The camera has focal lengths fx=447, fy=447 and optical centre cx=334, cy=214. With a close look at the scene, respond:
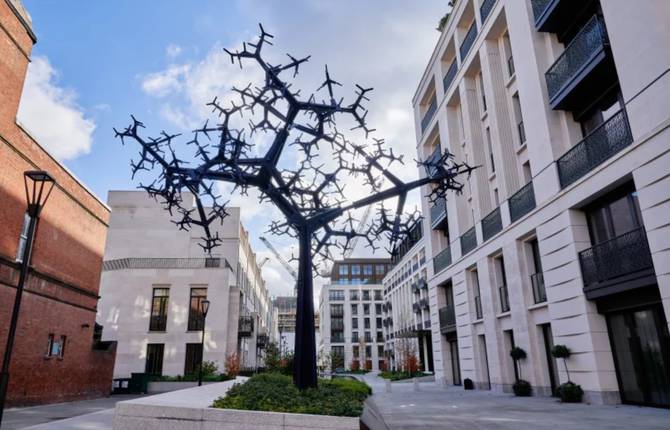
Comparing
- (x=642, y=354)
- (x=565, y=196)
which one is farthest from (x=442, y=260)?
(x=642, y=354)

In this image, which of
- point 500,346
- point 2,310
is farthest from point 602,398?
point 2,310

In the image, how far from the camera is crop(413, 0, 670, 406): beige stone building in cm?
1220

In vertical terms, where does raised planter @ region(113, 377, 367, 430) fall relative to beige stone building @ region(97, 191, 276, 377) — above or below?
below

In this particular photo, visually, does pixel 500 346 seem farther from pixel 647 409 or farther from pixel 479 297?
pixel 647 409

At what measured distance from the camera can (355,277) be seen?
361ft

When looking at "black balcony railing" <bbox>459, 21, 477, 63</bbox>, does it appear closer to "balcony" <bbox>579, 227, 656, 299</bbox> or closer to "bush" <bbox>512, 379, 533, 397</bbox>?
"balcony" <bbox>579, 227, 656, 299</bbox>

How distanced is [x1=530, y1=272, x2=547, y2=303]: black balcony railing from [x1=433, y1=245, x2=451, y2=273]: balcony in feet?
31.3

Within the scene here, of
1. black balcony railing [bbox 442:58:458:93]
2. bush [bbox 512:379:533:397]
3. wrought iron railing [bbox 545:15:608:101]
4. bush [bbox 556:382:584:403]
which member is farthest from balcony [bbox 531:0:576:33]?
bush [bbox 512:379:533:397]

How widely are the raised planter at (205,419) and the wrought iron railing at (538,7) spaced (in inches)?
677

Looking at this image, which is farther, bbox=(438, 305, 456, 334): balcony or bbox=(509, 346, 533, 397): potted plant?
bbox=(438, 305, 456, 334): balcony

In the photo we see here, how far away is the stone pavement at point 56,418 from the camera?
9820 millimetres

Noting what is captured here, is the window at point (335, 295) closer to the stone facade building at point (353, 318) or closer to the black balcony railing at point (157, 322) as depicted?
the stone facade building at point (353, 318)

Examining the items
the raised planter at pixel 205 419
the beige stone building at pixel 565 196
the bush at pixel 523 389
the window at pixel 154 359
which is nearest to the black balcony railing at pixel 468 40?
→ the beige stone building at pixel 565 196

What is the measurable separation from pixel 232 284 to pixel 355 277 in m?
76.4
